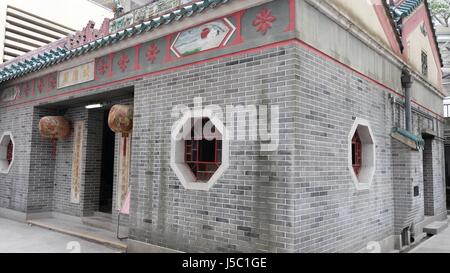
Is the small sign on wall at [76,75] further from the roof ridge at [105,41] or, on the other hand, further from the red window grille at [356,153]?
the red window grille at [356,153]

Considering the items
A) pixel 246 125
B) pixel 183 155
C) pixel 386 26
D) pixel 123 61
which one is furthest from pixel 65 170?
pixel 386 26

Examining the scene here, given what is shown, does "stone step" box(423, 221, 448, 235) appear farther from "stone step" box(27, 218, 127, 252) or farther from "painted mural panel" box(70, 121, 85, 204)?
"painted mural panel" box(70, 121, 85, 204)

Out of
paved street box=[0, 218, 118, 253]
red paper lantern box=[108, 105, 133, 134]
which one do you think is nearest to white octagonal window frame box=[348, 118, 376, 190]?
red paper lantern box=[108, 105, 133, 134]

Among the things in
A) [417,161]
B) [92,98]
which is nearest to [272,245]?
[417,161]

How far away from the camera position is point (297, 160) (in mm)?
4234

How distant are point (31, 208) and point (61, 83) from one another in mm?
3075

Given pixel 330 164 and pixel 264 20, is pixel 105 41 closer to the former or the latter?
pixel 264 20

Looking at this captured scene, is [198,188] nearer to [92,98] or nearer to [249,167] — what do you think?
[249,167]

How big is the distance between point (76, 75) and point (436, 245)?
799cm

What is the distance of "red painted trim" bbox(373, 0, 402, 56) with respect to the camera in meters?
6.59

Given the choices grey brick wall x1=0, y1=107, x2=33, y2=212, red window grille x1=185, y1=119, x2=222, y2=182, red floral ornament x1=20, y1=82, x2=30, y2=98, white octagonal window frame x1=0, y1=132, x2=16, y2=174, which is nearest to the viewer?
red window grille x1=185, y1=119, x2=222, y2=182

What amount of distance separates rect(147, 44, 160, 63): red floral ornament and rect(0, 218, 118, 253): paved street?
10.6ft

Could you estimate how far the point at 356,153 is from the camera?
239 inches

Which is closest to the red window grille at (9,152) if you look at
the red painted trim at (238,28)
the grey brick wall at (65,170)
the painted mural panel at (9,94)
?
the painted mural panel at (9,94)
